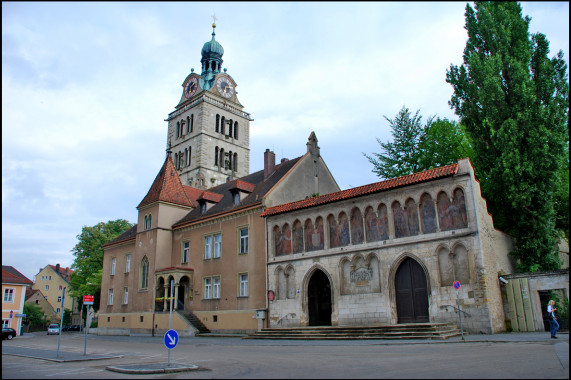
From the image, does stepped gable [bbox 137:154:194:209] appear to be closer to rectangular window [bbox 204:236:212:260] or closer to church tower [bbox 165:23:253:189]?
rectangular window [bbox 204:236:212:260]

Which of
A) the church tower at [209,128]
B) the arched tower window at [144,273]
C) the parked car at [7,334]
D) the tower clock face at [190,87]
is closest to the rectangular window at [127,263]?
the arched tower window at [144,273]

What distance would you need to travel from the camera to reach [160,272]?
33.8m

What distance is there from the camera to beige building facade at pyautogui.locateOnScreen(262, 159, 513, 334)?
21125 mm

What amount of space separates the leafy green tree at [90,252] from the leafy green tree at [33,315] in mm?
18588

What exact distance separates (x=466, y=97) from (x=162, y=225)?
2362 cm

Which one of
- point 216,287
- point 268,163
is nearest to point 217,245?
point 216,287

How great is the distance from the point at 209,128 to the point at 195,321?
38.6 m

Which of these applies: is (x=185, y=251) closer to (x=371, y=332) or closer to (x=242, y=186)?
(x=242, y=186)

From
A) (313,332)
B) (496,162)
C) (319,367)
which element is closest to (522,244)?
(496,162)

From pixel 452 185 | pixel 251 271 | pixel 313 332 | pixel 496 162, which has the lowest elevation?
pixel 313 332

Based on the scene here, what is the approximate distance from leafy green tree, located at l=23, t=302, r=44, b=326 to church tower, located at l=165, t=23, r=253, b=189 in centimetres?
3087

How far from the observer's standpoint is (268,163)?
36.0 m

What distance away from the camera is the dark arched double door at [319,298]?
27.2m

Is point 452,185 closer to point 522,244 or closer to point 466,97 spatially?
point 522,244
